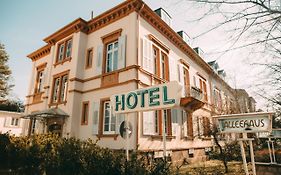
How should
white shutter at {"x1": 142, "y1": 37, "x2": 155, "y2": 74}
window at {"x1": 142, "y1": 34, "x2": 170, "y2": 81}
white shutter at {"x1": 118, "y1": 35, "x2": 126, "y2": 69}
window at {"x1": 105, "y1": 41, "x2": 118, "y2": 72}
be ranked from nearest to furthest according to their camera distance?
white shutter at {"x1": 118, "y1": 35, "x2": 126, "y2": 69}, white shutter at {"x1": 142, "y1": 37, "x2": 155, "y2": 74}, window at {"x1": 142, "y1": 34, "x2": 170, "y2": 81}, window at {"x1": 105, "y1": 41, "x2": 118, "y2": 72}

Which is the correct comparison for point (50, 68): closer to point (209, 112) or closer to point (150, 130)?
point (150, 130)

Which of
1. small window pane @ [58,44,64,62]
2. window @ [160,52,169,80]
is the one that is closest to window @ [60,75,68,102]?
small window pane @ [58,44,64,62]

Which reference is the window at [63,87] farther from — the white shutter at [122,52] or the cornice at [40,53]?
the white shutter at [122,52]

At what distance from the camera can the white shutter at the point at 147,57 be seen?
11821 millimetres

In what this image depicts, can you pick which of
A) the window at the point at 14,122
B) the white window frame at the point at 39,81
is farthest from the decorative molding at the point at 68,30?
the window at the point at 14,122

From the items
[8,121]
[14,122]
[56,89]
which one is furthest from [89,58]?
[14,122]

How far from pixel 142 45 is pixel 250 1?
8391 millimetres

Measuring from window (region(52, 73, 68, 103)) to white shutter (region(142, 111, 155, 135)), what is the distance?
21.0 feet

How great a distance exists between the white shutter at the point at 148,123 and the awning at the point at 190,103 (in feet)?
11.8

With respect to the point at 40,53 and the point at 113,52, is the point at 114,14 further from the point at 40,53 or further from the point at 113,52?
the point at 40,53

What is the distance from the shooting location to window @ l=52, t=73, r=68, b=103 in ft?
47.2

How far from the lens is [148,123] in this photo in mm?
10898

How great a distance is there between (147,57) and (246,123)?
344 inches

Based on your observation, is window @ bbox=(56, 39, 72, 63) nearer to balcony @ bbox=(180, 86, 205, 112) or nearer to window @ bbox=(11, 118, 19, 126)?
balcony @ bbox=(180, 86, 205, 112)
